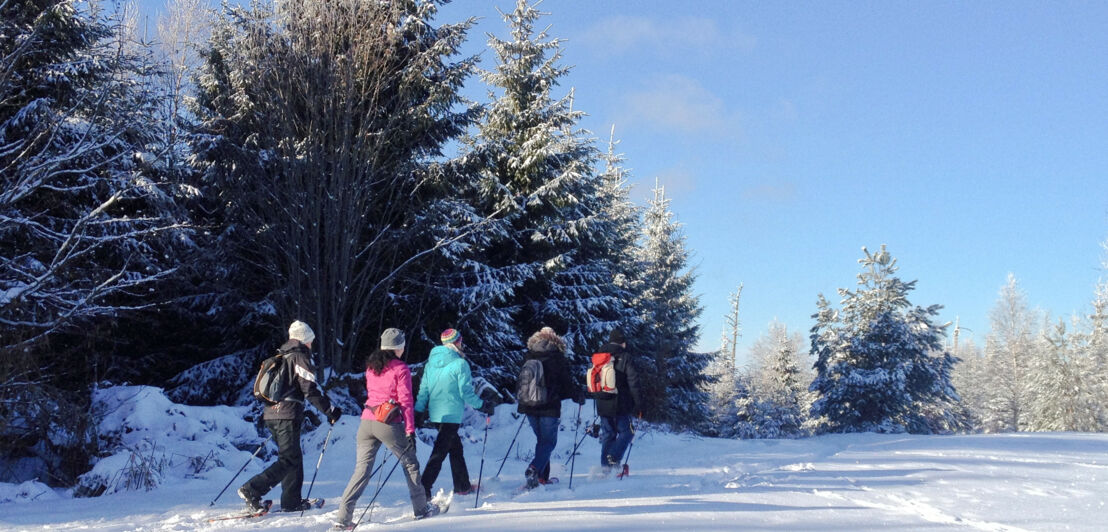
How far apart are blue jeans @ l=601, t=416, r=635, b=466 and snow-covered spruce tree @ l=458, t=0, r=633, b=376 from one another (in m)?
6.73

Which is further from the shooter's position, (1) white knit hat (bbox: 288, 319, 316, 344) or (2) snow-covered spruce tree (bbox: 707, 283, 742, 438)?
(2) snow-covered spruce tree (bbox: 707, 283, 742, 438)

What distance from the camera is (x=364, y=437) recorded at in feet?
20.6

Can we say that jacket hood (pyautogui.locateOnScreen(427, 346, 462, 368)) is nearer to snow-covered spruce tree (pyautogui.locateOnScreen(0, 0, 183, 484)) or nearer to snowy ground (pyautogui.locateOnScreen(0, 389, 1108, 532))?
snowy ground (pyautogui.locateOnScreen(0, 389, 1108, 532))

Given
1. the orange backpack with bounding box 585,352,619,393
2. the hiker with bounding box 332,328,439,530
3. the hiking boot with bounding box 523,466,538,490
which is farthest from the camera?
the orange backpack with bounding box 585,352,619,393

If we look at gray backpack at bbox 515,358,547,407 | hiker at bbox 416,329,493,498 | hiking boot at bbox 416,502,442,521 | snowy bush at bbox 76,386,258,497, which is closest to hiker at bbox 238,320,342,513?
hiker at bbox 416,329,493,498

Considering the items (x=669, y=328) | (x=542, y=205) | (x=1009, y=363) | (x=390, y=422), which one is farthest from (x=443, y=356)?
(x=1009, y=363)

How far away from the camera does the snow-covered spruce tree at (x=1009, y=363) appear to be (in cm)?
4825

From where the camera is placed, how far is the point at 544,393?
8227mm

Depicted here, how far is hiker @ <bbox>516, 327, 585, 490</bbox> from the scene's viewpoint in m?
8.24

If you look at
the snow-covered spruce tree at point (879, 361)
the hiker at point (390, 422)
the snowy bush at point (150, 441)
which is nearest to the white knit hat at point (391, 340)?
the hiker at point (390, 422)

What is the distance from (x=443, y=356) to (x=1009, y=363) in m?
59.3

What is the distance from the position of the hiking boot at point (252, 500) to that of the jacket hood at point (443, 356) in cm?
206

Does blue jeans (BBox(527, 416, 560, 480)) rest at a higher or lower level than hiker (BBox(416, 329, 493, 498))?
lower

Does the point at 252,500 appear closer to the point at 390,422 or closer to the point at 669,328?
the point at 390,422
